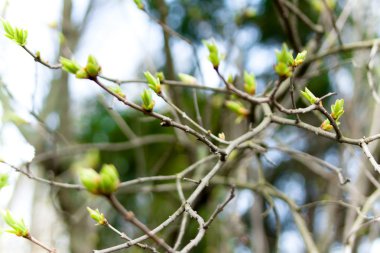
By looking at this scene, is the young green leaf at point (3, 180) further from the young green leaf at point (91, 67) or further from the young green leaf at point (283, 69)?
the young green leaf at point (283, 69)

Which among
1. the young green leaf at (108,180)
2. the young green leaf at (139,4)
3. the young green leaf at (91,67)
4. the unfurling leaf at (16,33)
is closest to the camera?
the young green leaf at (108,180)

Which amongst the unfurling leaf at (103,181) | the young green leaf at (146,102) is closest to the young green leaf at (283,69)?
A: the young green leaf at (146,102)

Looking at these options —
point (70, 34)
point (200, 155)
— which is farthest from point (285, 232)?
point (70, 34)

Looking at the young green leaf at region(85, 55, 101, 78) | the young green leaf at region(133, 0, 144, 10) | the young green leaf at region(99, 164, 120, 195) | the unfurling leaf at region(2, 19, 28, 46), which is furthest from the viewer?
the young green leaf at region(133, 0, 144, 10)

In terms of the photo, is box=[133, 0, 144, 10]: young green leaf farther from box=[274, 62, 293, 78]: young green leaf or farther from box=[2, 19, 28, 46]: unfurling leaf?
box=[274, 62, 293, 78]: young green leaf

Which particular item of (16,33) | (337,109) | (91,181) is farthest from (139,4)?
(91,181)

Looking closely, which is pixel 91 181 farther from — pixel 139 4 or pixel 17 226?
pixel 139 4

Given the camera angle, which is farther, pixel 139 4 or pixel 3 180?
pixel 139 4

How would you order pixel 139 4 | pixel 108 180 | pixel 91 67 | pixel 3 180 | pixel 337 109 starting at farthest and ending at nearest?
pixel 139 4
pixel 3 180
pixel 337 109
pixel 91 67
pixel 108 180

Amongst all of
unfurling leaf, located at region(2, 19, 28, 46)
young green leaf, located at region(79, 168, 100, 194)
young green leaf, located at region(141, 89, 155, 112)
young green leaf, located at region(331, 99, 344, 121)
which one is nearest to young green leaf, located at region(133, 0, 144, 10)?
unfurling leaf, located at region(2, 19, 28, 46)

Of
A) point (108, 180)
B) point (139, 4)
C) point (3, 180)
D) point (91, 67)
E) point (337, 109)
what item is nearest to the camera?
point (108, 180)

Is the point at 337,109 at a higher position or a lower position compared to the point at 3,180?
higher

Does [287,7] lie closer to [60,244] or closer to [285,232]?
[60,244]
